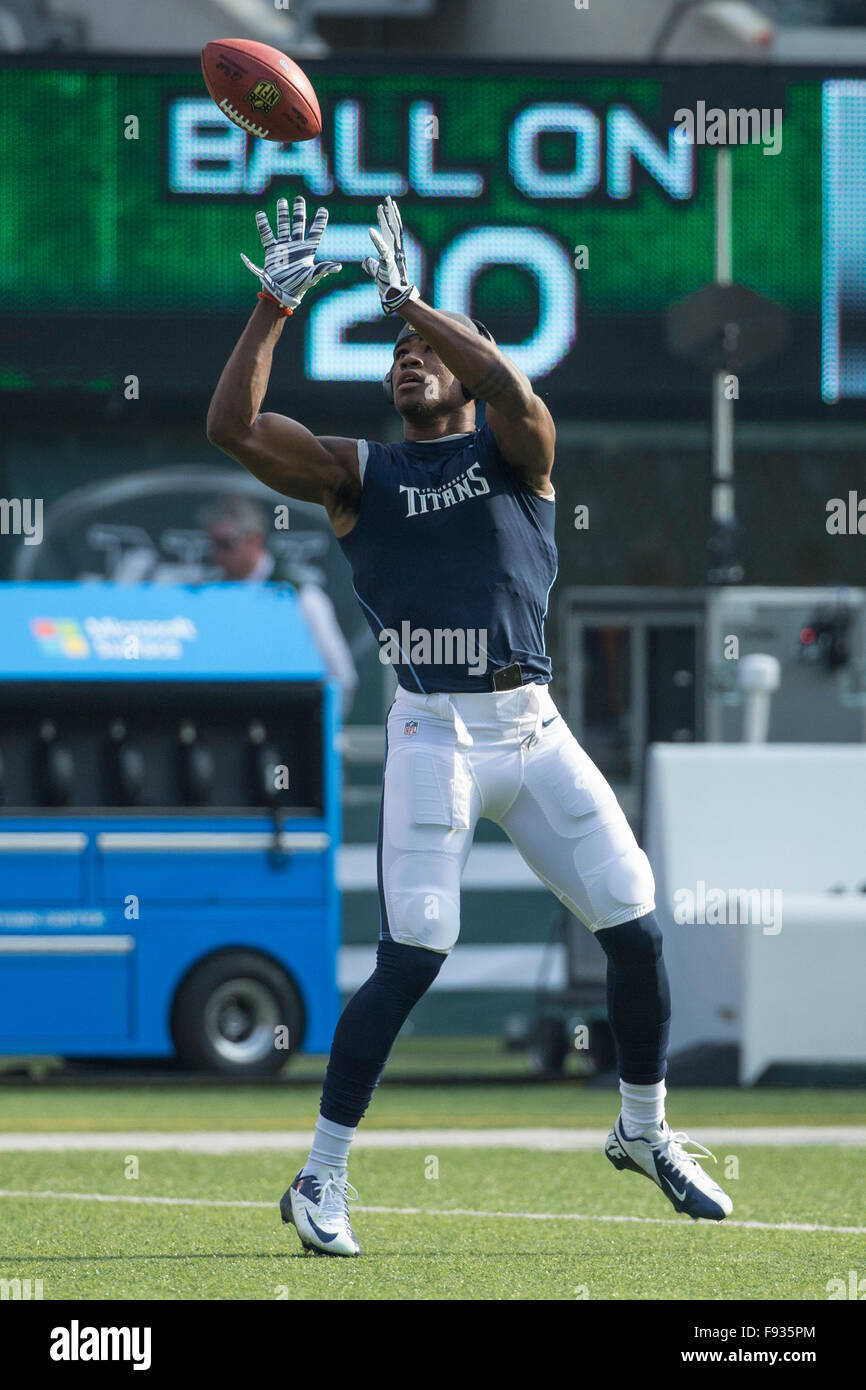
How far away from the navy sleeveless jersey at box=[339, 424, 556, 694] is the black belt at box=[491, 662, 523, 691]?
0.01m

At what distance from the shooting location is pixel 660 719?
1312 centimetres

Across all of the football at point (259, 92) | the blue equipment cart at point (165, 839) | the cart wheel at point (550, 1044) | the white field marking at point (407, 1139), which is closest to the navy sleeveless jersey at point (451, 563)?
the football at point (259, 92)

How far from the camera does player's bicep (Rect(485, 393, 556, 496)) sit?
16.9 ft

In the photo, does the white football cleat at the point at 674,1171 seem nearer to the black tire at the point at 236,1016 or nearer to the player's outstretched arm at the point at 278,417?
the player's outstretched arm at the point at 278,417

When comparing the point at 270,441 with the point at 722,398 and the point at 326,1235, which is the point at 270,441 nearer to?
the point at 326,1235

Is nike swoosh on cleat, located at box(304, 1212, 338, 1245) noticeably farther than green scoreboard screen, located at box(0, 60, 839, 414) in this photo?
No

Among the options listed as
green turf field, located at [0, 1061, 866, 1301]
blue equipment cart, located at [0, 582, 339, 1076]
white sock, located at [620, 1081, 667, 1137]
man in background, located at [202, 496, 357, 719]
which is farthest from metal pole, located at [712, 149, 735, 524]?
→ white sock, located at [620, 1081, 667, 1137]

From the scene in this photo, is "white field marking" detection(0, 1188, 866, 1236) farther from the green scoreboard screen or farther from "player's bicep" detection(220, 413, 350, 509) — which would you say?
the green scoreboard screen

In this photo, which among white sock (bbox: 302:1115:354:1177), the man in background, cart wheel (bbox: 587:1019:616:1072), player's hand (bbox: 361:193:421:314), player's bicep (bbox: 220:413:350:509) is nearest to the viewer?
player's hand (bbox: 361:193:421:314)

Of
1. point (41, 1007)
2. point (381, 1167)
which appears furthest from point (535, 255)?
point (381, 1167)

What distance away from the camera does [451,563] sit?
5.23 meters

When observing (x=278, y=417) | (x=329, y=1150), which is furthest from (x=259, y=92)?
(x=329, y=1150)

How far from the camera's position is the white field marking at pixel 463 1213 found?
18.5 ft

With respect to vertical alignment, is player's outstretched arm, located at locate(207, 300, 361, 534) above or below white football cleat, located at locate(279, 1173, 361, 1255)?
above
